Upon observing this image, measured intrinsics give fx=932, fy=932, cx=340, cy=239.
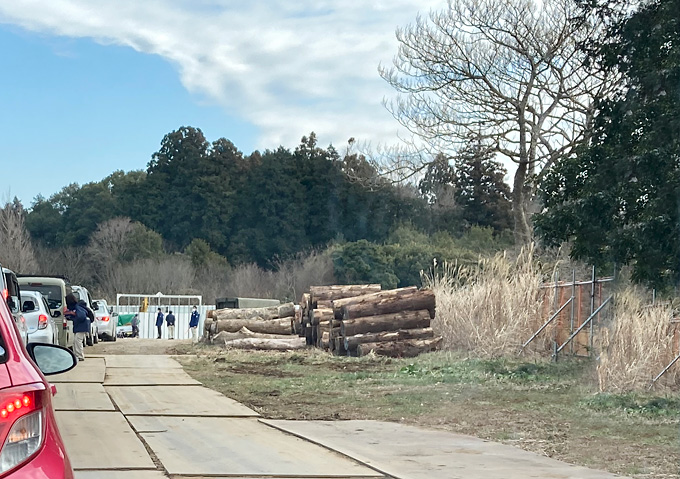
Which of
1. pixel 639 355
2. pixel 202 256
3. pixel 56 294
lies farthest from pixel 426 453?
pixel 202 256

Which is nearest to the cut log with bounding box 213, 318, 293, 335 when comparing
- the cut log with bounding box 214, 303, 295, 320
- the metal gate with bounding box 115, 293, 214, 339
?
the cut log with bounding box 214, 303, 295, 320

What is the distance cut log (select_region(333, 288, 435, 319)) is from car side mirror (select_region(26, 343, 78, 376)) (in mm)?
16859

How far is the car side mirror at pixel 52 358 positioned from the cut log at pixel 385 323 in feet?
55.1

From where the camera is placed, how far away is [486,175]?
179 feet

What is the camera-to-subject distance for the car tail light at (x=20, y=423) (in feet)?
10.9

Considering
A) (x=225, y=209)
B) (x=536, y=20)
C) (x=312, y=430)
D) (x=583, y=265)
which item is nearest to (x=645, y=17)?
(x=583, y=265)

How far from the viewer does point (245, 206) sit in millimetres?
65750

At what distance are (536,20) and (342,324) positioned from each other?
14.3m

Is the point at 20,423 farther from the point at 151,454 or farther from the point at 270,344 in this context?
the point at 270,344

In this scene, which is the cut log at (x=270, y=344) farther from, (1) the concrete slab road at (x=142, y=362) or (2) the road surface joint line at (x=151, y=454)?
(2) the road surface joint line at (x=151, y=454)

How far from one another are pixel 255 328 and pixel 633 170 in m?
14.6

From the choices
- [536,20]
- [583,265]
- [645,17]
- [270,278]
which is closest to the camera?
[645,17]

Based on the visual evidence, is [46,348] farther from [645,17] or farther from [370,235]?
[370,235]

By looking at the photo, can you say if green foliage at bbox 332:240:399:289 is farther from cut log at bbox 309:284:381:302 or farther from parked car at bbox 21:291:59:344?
parked car at bbox 21:291:59:344
